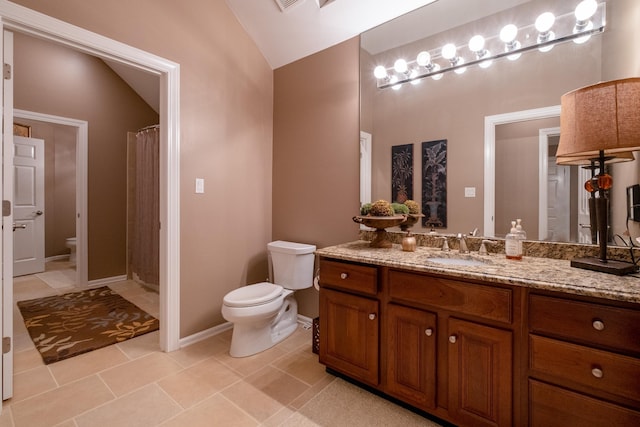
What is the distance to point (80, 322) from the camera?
265cm

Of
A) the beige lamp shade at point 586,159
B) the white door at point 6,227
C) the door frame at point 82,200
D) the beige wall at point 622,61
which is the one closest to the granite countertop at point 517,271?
the beige wall at point 622,61

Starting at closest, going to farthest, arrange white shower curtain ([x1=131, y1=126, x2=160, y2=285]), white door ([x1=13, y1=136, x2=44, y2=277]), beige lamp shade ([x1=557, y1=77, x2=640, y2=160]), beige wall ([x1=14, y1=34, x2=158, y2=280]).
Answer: beige lamp shade ([x1=557, y1=77, x2=640, y2=160]) < beige wall ([x1=14, y1=34, x2=158, y2=280]) < white shower curtain ([x1=131, y1=126, x2=160, y2=285]) < white door ([x1=13, y1=136, x2=44, y2=277])

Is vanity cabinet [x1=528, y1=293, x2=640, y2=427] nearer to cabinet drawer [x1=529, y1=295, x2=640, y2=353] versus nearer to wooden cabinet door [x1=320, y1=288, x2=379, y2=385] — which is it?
cabinet drawer [x1=529, y1=295, x2=640, y2=353]

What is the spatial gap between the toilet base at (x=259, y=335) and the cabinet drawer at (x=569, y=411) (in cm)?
167

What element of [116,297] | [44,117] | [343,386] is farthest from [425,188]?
[44,117]

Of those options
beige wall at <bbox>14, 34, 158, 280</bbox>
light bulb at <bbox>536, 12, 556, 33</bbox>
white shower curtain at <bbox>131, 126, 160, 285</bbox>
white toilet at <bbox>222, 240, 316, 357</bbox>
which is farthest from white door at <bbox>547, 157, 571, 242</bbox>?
beige wall at <bbox>14, 34, 158, 280</bbox>

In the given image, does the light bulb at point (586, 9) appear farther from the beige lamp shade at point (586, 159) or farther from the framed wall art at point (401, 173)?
the framed wall art at point (401, 173)

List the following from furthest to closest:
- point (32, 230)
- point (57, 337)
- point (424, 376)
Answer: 1. point (32, 230)
2. point (57, 337)
3. point (424, 376)

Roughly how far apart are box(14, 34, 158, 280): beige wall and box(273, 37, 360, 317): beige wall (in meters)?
2.45

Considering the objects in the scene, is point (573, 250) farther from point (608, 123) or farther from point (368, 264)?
point (368, 264)

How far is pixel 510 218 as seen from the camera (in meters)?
1.71

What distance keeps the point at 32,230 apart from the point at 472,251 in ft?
19.3

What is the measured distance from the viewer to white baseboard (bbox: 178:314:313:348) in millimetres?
2299

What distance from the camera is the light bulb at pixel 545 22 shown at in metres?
1.60
